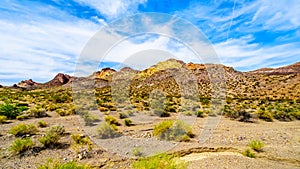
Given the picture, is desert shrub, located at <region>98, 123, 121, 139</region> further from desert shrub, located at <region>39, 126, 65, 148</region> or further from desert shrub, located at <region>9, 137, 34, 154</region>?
desert shrub, located at <region>9, 137, 34, 154</region>

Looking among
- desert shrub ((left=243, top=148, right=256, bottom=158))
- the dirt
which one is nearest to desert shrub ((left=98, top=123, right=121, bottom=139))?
the dirt

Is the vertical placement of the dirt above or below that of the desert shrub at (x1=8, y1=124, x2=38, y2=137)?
below

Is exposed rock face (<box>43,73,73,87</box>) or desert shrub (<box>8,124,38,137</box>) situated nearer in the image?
desert shrub (<box>8,124,38,137</box>)

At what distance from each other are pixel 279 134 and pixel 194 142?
573 cm

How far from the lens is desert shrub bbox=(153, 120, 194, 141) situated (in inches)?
441

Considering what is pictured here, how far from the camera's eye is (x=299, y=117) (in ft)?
65.8

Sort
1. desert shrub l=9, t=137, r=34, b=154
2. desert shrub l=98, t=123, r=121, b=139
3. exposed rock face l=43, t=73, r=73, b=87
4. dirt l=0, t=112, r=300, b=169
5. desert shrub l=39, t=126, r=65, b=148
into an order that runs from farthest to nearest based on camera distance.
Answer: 1. exposed rock face l=43, t=73, r=73, b=87
2. desert shrub l=98, t=123, r=121, b=139
3. desert shrub l=39, t=126, r=65, b=148
4. desert shrub l=9, t=137, r=34, b=154
5. dirt l=0, t=112, r=300, b=169

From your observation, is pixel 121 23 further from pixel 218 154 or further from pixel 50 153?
pixel 218 154

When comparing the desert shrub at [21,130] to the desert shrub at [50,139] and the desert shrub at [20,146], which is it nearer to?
the desert shrub at [50,139]

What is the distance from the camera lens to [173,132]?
1153 cm

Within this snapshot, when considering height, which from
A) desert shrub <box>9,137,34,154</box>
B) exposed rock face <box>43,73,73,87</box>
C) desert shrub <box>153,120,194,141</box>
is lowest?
desert shrub <box>9,137,34,154</box>

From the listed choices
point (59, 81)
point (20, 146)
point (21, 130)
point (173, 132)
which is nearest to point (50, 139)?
point (20, 146)

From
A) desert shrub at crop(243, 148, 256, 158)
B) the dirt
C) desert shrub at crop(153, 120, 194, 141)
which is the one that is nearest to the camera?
the dirt

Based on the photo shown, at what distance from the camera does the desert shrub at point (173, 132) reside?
441 inches
